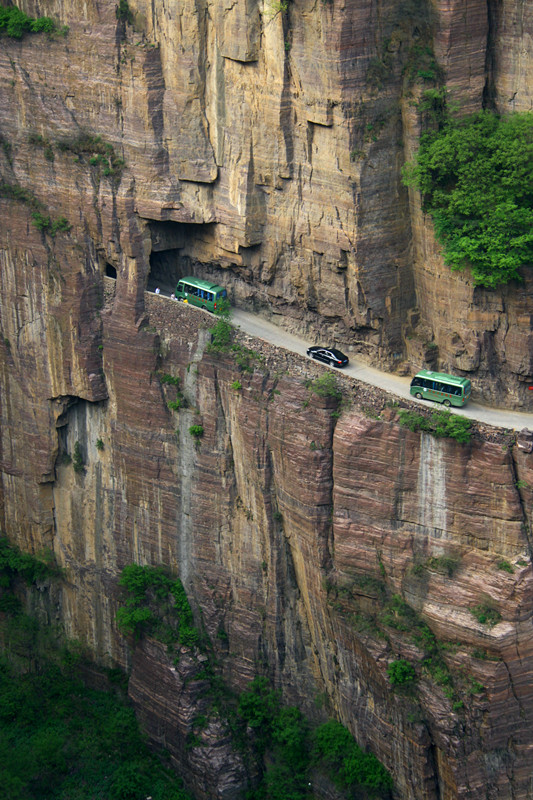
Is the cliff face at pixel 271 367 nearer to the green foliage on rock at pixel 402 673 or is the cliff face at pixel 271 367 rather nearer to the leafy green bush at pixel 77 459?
the leafy green bush at pixel 77 459

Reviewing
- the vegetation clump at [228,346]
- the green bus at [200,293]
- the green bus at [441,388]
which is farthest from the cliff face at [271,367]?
the green bus at [441,388]

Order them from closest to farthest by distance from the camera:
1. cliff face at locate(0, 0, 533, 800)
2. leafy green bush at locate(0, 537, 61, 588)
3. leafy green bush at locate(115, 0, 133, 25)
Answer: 1. cliff face at locate(0, 0, 533, 800)
2. leafy green bush at locate(115, 0, 133, 25)
3. leafy green bush at locate(0, 537, 61, 588)

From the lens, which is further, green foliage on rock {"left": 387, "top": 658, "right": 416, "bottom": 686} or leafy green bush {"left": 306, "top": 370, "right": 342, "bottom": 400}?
leafy green bush {"left": 306, "top": 370, "right": 342, "bottom": 400}

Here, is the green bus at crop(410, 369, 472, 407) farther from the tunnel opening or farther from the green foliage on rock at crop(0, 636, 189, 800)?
the green foliage on rock at crop(0, 636, 189, 800)

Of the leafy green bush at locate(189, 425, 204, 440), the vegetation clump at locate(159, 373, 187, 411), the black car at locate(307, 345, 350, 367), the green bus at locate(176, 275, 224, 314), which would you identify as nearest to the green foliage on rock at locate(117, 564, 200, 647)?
the leafy green bush at locate(189, 425, 204, 440)

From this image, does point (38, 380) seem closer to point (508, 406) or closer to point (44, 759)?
point (44, 759)
